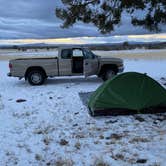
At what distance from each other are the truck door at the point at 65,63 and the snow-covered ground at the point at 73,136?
15.1 feet

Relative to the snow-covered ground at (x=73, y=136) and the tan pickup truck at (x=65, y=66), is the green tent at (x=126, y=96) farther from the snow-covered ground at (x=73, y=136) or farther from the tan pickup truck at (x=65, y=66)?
the tan pickup truck at (x=65, y=66)

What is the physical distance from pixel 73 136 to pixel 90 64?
881 cm

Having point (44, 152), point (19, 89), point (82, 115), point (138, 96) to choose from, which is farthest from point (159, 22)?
point (44, 152)

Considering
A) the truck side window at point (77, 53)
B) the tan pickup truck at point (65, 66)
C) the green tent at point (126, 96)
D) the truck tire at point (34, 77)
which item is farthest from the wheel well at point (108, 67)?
the green tent at point (126, 96)

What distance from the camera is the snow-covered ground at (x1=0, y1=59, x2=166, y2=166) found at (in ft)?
21.7

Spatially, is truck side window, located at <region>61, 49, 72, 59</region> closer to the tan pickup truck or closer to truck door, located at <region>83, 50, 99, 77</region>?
the tan pickup truck

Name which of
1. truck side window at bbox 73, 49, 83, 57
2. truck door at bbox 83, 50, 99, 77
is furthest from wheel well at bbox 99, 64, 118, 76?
truck side window at bbox 73, 49, 83, 57

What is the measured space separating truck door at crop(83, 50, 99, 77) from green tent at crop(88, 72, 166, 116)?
21.5ft

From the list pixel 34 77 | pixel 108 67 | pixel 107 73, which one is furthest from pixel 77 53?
pixel 34 77

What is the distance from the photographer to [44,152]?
706 centimetres

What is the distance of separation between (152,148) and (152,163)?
2.81 ft

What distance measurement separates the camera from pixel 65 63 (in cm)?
1697

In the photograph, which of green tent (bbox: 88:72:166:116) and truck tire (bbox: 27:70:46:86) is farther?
truck tire (bbox: 27:70:46:86)

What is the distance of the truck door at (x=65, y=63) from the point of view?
16.9 metres
